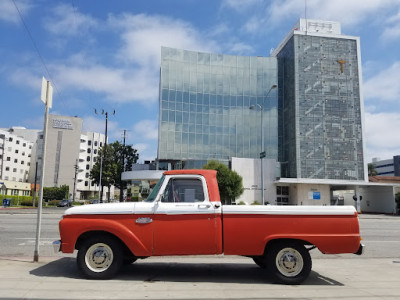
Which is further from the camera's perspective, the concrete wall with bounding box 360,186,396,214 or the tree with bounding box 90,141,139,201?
the tree with bounding box 90,141,139,201

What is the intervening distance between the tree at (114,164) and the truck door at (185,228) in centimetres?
5625

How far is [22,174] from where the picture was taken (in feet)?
313

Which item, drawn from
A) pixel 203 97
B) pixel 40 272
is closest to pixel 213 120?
pixel 203 97

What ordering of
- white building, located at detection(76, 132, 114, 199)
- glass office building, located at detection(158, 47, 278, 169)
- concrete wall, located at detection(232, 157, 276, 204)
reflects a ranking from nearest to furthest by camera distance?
concrete wall, located at detection(232, 157, 276, 204)
glass office building, located at detection(158, 47, 278, 169)
white building, located at detection(76, 132, 114, 199)

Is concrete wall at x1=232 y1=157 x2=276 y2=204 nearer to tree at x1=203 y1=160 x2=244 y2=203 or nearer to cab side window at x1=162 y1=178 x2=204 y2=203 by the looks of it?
tree at x1=203 y1=160 x2=244 y2=203

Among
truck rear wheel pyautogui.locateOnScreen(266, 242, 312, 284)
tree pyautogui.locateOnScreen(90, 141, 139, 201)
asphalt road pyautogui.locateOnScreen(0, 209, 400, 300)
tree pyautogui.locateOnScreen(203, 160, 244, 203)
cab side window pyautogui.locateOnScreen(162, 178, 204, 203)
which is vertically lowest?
asphalt road pyautogui.locateOnScreen(0, 209, 400, 300)

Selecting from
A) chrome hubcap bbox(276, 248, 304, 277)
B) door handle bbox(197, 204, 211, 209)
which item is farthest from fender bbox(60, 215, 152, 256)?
chrome hubcap bbox(276, 248, 304, 277)

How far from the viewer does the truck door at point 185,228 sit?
237 inches

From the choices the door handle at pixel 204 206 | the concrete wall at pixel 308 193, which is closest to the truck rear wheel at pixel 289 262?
the door handle at pixel 204 206

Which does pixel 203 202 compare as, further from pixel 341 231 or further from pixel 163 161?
pixel 163 161

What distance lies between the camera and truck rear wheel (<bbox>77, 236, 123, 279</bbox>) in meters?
6.11

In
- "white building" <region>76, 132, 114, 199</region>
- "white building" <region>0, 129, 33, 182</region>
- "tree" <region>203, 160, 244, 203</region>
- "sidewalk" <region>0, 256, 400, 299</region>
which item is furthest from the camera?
"white building" <region>76, 132, 114, 199</region>

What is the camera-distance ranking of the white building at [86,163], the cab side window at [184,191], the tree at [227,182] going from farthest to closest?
1. the white building at [86,163]
2. the tree at [227,182]
3. the cab side window at [184,191]

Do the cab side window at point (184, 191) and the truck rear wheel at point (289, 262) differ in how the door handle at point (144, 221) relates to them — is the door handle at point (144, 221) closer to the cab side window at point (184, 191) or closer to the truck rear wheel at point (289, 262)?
the cab side window at point (184, 191)
